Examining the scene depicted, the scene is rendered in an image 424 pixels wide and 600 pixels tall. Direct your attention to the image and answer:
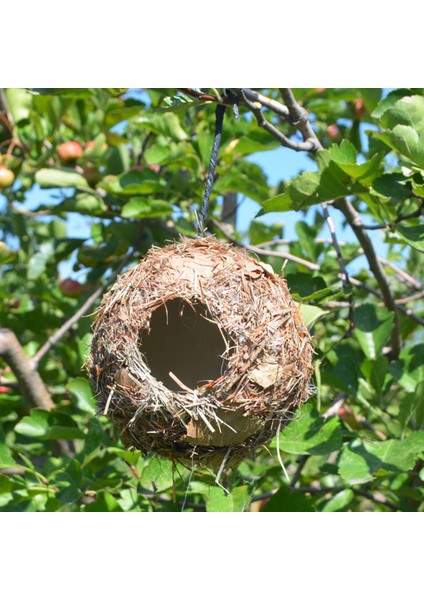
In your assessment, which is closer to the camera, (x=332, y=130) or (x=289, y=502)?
(x=289, y=502)

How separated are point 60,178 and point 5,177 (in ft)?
0.98

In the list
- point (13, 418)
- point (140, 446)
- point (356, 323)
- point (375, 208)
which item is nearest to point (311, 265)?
point (356, 323)

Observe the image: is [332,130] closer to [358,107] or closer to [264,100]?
[358,107]

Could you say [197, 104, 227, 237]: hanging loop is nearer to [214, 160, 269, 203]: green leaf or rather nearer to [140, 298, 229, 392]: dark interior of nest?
[140, 298, 229, 392]: dark interior of nest

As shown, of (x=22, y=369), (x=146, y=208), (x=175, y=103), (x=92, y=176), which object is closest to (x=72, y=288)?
(x=92, y=176)

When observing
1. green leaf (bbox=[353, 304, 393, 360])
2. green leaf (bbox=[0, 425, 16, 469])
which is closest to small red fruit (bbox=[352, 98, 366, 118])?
green leaf (bbox=[353, 304, 393, 360])

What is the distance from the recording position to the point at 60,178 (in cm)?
235

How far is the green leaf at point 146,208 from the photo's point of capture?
6.81ft

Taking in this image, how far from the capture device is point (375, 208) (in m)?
1.68

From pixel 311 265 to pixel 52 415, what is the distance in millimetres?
900

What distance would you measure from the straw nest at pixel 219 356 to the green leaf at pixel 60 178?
1.08m

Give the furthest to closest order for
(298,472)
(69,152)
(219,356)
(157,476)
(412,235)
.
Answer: (69,152)
(298,472)
(157,476)
(412,235)
(219,356)

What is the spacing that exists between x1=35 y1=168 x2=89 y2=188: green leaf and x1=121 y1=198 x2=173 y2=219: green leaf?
0.38 meters

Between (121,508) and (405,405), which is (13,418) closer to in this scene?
(121,508)
